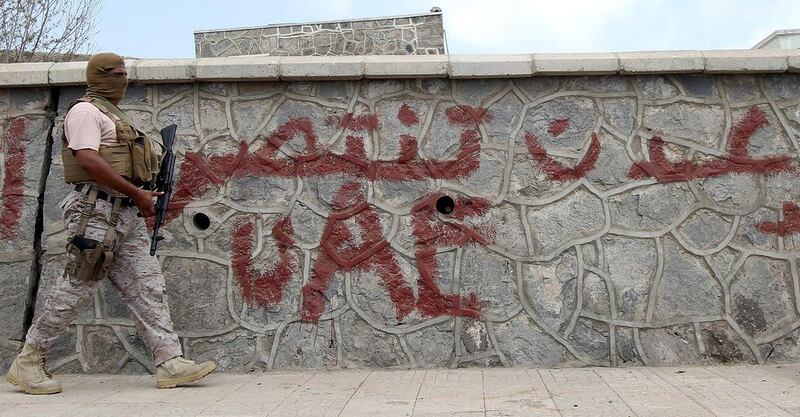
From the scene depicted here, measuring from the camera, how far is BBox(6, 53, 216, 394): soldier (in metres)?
4.47

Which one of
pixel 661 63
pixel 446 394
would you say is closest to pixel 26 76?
Answer: pixel 446 394

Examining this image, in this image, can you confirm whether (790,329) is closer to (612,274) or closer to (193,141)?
(612,274)

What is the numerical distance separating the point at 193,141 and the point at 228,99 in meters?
0.36

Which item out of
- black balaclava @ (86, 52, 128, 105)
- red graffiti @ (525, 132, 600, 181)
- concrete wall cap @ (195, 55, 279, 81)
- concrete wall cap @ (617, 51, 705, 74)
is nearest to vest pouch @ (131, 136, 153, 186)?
black balaclava @ (86, 52, 128, 105)

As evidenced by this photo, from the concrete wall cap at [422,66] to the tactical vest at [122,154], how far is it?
0.78 m

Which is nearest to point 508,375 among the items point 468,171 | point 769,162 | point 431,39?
point 468,171

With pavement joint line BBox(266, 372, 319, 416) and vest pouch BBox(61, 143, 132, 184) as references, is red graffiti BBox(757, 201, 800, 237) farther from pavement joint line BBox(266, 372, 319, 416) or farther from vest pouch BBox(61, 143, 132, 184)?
vest pouch BBox(61, 143, 132, 184)

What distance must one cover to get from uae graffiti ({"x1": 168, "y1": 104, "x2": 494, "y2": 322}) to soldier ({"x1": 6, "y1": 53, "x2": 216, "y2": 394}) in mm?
659

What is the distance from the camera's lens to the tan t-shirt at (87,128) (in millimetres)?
4410

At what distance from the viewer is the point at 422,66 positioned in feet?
17.3

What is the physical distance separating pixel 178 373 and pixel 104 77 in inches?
67.2

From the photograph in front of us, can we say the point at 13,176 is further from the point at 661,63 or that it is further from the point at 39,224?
the point at 661,63

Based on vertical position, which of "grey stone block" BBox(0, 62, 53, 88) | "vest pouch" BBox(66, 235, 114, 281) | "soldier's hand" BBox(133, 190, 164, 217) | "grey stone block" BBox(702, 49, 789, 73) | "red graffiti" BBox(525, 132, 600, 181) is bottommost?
"vest pouch" BBox(66, 235, 114, 281)

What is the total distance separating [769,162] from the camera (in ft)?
17.1
